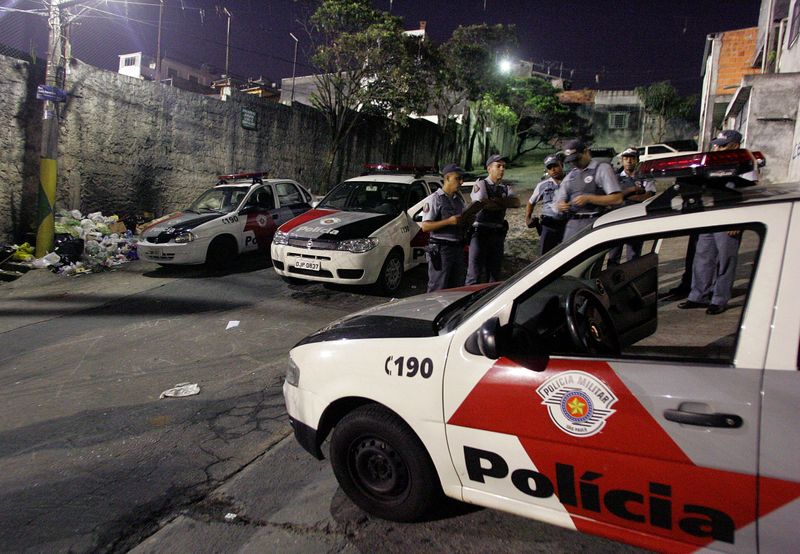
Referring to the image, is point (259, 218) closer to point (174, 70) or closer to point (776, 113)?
point (776, 113)

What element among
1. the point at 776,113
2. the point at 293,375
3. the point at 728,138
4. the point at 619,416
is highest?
the point at 776,113

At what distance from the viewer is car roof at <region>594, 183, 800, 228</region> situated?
6.37 feet

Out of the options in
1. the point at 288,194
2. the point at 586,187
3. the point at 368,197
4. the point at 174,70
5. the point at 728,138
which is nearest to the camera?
the point at 728,138

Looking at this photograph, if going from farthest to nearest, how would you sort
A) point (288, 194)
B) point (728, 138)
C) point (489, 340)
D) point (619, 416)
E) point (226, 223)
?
point (288, 194), point (226, 223), point (728, 138), point (489, 340), point (619, 416)

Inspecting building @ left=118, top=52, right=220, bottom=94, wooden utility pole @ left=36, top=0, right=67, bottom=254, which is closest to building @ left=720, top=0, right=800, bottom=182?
wooden utility pole @ left=36, top=0, right=67, bottom=254

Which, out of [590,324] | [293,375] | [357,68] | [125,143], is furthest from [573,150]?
[357,68]

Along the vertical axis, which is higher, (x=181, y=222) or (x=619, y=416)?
(x=181, y=222)

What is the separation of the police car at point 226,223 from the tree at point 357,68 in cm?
849

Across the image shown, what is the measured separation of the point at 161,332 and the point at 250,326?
98 cm

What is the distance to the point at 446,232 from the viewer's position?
5594 millimetres

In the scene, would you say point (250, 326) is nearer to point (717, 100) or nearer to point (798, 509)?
point (798, 509)

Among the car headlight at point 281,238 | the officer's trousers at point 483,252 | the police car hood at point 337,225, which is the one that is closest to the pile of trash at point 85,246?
the car headlight at point 281,238

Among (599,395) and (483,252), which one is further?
Answer: (483,252)

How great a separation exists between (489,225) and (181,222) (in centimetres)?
568
